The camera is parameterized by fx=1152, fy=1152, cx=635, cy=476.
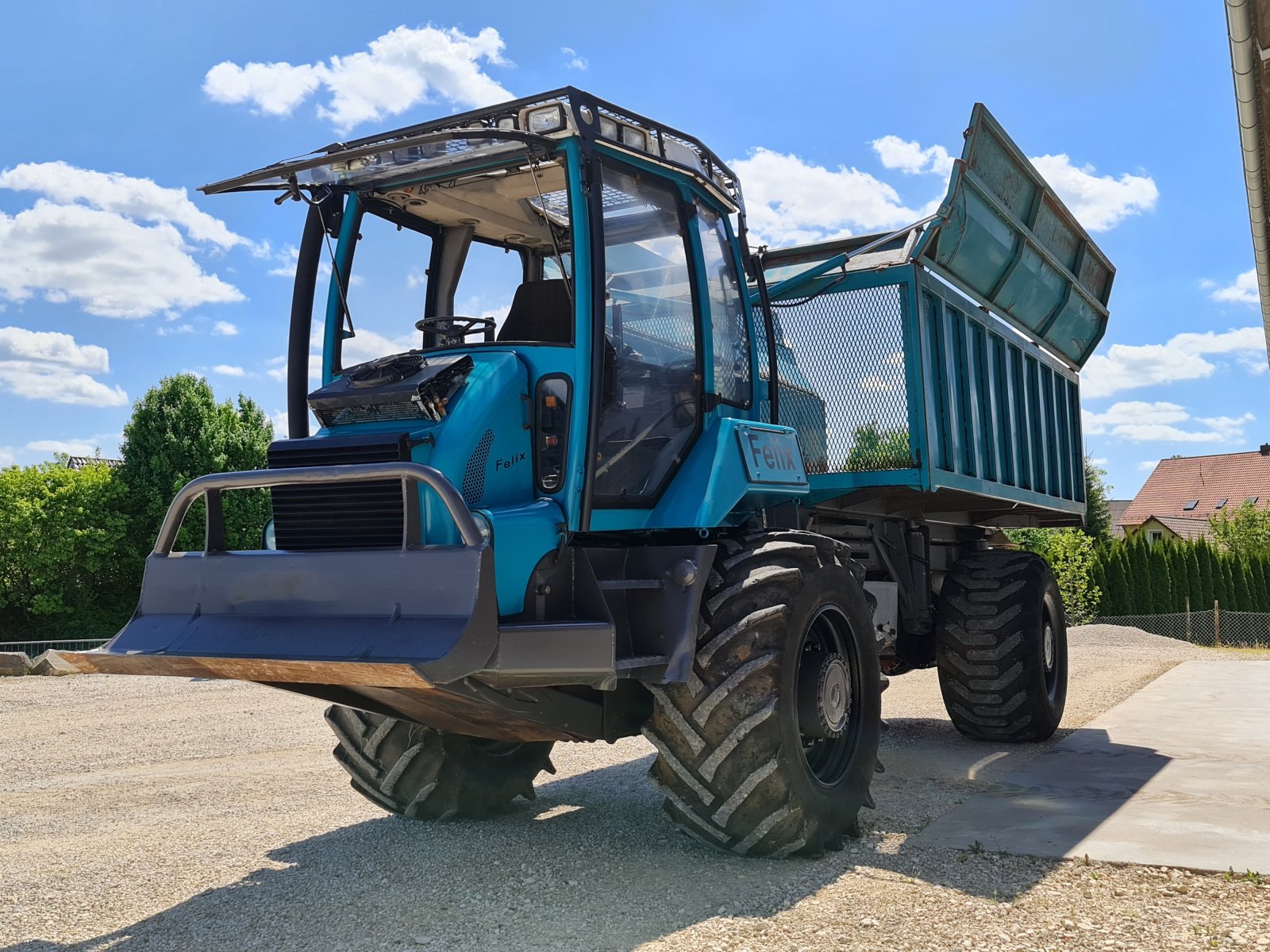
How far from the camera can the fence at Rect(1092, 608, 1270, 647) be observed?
26500mm

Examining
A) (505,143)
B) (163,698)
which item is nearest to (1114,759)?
(505,143)

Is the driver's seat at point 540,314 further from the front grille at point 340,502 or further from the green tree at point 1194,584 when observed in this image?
the green tree at point 1194,584

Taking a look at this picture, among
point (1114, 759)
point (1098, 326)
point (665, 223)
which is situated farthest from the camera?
point (1098, 326)

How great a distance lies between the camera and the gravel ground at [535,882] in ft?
13.3

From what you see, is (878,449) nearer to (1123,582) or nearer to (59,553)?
(1123,582)

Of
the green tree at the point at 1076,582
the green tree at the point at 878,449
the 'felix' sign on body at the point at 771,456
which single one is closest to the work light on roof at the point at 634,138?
the 'felix' sign on body at the point at 771,456

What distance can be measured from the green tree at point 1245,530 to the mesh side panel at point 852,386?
4838 cm

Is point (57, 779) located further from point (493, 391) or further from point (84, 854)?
point (493, 391)

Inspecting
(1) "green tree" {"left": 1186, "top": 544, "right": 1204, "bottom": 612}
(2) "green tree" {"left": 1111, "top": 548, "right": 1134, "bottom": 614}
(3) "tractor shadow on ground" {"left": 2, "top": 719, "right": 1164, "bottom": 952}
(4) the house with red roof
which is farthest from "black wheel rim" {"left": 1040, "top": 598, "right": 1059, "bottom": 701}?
(4) the house with red roof

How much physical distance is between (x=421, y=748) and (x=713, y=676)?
69.4 inches

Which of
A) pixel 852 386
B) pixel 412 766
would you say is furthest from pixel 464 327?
pixel 852 386

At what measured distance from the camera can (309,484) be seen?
4.43m

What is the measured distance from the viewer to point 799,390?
708cm

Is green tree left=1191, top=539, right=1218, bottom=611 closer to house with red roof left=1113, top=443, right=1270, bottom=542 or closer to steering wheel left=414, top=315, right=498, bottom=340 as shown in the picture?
house with red roof left=1113, top=443, right=1270, bottom=542
